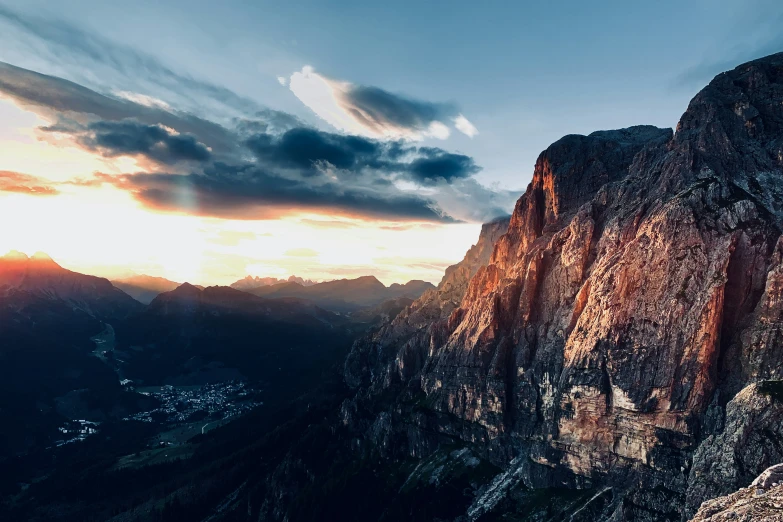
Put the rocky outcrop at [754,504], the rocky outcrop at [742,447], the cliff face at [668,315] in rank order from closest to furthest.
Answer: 1. the rocky outcrop at [754,504]
2. the rocky outcrop at [742,447]
3. the cliff face at [668,315]

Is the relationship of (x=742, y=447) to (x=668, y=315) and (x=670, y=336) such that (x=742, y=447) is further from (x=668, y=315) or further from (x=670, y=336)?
(x=668, y=315)

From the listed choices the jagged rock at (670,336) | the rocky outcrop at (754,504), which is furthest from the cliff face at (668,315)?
the rocky outcrop at (754,504)

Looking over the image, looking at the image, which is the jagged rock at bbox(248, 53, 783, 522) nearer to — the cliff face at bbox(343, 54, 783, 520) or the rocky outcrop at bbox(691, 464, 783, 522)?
the cliff face at bbox(343, 54, 783, 520)

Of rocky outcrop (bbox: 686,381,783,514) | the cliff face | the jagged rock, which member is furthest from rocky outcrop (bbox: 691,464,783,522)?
the cliff face

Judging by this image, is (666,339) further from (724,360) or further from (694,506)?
(694,506)

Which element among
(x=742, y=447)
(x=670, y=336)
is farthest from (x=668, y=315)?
(x=742, y=447)

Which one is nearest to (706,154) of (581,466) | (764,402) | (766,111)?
(766,111)

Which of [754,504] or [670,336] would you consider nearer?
[754,504]

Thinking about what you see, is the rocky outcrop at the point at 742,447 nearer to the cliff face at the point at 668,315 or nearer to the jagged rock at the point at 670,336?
the jagged rock at the point at 670,336
